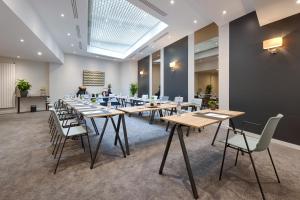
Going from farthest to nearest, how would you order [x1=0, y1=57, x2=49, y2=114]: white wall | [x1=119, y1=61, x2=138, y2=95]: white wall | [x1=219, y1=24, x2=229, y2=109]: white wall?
[x1=119, y1=61, x2=138, y2=95]: white wall → [x1=0, y1=57, x2=49, y2=114]: white wall → [x1=219, y1=24, x2=229, y2=109]: white wall

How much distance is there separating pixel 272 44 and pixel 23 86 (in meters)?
10.0

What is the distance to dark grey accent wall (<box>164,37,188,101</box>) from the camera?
246 inches

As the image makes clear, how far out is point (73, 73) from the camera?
377 inches

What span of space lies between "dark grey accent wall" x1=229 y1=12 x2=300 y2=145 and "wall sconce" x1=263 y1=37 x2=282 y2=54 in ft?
0.36

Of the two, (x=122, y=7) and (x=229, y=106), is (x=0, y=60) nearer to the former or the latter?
(x=122, y=7)

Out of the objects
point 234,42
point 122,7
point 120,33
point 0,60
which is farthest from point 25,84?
point 234,42

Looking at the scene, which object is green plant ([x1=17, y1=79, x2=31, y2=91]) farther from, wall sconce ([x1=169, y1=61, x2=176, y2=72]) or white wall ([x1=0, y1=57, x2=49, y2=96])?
wall sconce ([x1=169, y1=61, x2=176, y2=72])

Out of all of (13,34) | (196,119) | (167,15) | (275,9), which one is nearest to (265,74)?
(275,9)

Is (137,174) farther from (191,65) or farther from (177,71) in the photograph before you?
A: (177,71)

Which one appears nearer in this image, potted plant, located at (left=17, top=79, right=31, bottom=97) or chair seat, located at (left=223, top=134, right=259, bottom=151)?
chair seat, located at (left=223, top=134, right=259, bottom=151)

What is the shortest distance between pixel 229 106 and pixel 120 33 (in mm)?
5577

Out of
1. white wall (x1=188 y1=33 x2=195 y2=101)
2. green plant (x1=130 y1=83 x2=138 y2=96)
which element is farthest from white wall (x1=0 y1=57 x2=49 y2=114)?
white wall (x1=188 y1=33 x2=195 y2=101)

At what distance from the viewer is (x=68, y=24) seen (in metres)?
5.21

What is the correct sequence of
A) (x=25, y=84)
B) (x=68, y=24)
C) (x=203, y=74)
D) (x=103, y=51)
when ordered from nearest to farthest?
1. (x=68, y=24)
2. (x=25, y=84)
3. (x=103, y=51)
4. (x=203, y=74)
